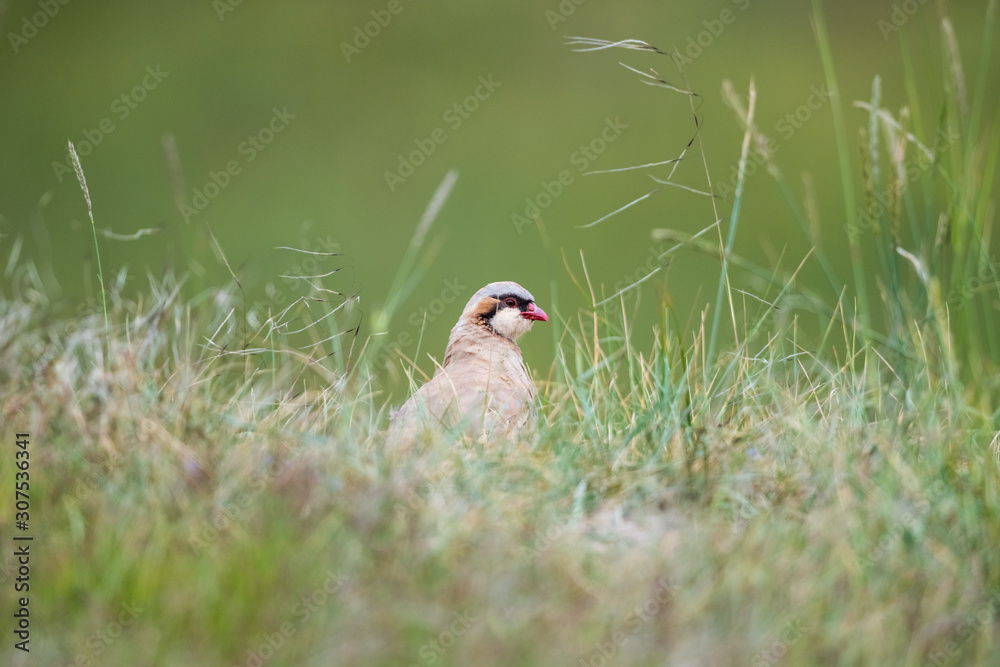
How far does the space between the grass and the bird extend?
0.53 feet

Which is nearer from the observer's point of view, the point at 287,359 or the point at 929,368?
the point at 929,368

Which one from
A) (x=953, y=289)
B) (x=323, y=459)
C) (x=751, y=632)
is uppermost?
(x=953, y=289)

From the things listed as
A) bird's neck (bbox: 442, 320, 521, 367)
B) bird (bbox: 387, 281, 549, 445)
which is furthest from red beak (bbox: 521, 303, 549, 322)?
bird's neck (bbox: 442, 320, 521, 367)

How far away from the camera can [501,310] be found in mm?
4277

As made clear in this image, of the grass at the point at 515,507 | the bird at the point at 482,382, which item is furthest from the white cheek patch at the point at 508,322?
the grass at the point at 515,507

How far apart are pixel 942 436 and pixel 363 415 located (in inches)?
59.1

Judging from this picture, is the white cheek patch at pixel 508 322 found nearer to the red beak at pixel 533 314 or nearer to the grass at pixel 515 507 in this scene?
the red beak at pixel 533 314

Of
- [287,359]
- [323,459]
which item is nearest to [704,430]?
[323,459]

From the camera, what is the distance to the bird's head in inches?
168

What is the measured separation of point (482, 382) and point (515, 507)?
157 cm

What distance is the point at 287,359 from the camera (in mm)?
2855

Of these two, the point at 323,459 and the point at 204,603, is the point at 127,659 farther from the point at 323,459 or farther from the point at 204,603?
the point at 323,459

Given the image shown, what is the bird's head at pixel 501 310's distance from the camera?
14.0 feet

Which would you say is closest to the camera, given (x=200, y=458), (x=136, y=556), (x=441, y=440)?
(x=136, y=556)
